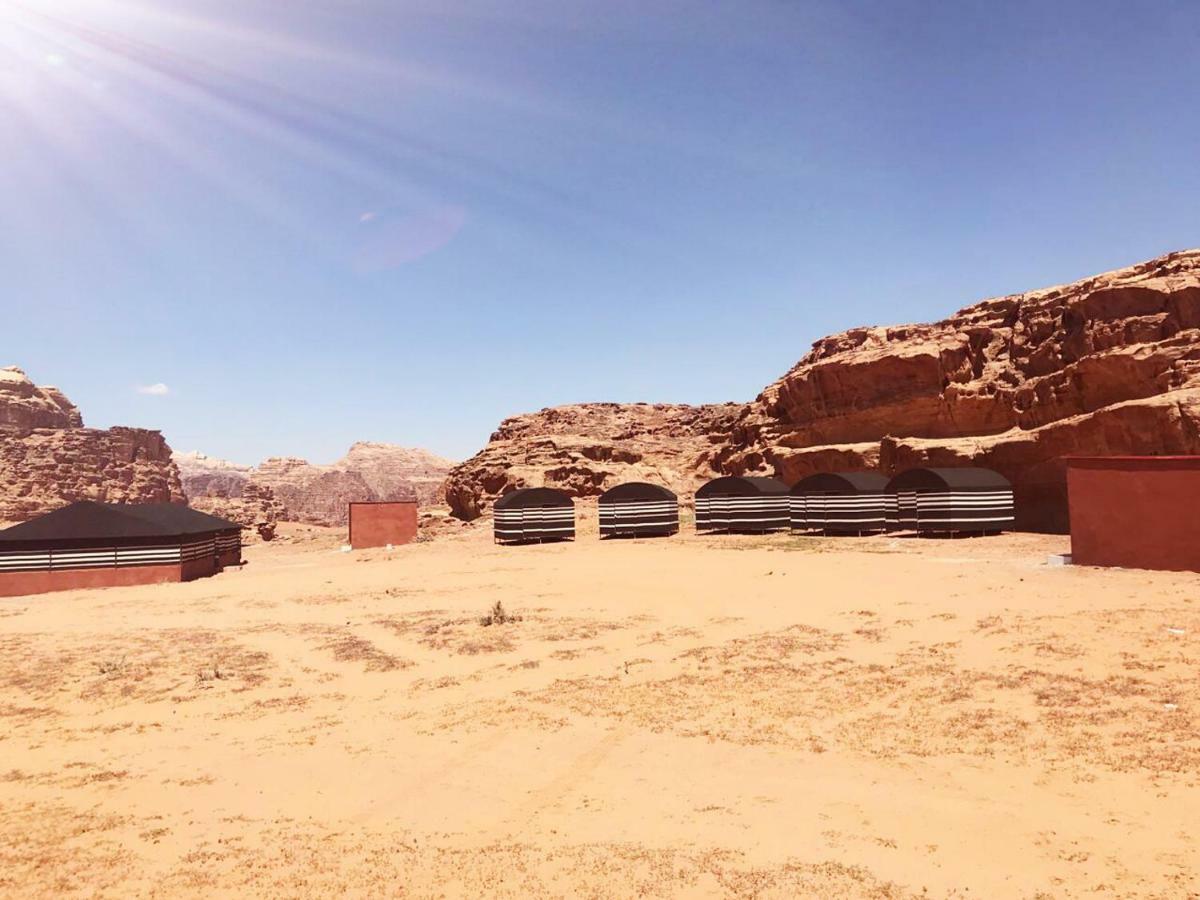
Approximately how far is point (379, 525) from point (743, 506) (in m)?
22.1

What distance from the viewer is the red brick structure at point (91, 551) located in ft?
76.5

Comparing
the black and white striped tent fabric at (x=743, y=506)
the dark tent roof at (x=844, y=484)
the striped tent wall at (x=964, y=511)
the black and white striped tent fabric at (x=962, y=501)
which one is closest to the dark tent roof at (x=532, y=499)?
the black and white striped tent fabric at (x=743, y=506)

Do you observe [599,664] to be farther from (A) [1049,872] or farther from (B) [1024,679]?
(A) [1049,872]

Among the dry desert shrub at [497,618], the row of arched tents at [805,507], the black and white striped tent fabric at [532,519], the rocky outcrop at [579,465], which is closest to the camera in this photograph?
the dry desert shrub at [497,618]

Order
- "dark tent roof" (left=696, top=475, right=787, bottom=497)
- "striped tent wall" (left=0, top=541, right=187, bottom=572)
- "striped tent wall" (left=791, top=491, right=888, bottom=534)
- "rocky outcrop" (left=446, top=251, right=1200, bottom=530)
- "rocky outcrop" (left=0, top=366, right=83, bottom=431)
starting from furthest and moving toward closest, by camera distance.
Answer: "rocky outcrop" (left=0, top=366, right=83, bottom=431) < "dark tent roof" (left=696, top=475, right=787, bottom=497) < "striped tent wall" (left=791, top=491, right=888, bottom=534) < "rocky outcrop" (left=446, top=251, right=1200, bottom=530) < "striped tent wall" (left=0, top=541, right=187, bottom=572)

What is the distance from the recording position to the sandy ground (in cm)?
475

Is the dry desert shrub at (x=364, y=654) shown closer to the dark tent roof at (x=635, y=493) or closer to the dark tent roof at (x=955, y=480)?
the dark tent roof at (x=635, y=493)

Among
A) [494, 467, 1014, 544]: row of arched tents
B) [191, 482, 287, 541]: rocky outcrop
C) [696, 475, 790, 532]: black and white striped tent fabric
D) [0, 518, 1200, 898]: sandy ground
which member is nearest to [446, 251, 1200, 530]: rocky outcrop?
[494, 467, 1014, 544]: row of arched tents

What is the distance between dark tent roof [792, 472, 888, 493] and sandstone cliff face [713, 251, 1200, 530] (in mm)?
5335

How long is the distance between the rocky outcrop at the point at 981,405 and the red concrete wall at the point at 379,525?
11.0 meters

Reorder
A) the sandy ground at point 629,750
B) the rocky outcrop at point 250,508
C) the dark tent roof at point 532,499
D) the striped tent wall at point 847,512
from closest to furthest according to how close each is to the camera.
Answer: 1. the sandy ground at point 629,750
2. the striped tent wall at point 847,512
3. the dark tent roof at point 532,499
4. the rocky outcrop at point 250,508

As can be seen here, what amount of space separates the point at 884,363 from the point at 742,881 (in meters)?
41.4

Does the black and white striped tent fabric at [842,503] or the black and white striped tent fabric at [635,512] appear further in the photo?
the black and white striped tent fabric at [635,512]

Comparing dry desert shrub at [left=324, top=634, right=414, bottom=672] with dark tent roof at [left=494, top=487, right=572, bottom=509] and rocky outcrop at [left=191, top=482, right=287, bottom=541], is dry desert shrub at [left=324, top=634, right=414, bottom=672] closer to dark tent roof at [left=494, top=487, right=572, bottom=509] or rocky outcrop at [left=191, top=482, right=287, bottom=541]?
dark tent roof at [left=494, top=487, right=572, bottom=509]
